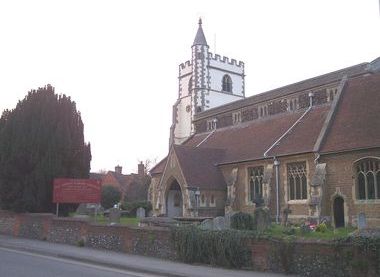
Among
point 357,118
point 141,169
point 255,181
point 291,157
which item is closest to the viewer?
point 357,118

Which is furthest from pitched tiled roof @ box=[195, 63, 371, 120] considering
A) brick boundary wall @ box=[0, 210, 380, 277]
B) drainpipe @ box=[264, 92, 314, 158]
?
brick boundary wall @ box=[0, 210, 380, 277]

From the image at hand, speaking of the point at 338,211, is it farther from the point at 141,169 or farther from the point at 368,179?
the point at 141,169

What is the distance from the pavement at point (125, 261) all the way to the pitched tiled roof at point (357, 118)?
46.3ft

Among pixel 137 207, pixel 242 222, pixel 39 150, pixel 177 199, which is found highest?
pixel 39 150

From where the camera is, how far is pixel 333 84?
34.5 m

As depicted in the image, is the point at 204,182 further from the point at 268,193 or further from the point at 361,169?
the point at 361,169

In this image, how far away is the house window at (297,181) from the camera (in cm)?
2908

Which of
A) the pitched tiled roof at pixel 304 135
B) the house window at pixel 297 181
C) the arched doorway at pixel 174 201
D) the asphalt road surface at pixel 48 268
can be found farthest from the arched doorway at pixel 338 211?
the asphalt road surface at pixel 48 268

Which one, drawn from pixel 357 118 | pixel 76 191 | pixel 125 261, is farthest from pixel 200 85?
pixel 125 261

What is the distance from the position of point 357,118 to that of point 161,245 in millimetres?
16360

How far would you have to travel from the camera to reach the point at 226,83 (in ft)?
204

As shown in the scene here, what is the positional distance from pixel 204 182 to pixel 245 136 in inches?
229

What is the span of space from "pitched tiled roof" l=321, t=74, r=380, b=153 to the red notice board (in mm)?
12777

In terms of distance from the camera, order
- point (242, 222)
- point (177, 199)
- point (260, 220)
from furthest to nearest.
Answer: point (177, 199), point (260, 220), point (242, 222)
